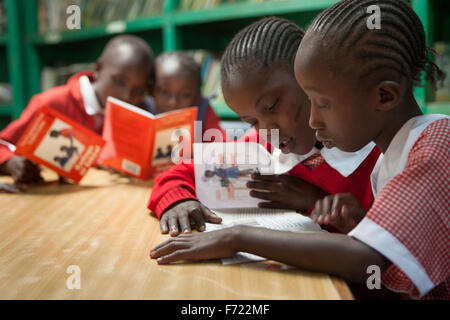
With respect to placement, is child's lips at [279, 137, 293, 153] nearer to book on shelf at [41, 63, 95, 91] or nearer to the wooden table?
the wooden table

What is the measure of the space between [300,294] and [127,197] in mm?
645

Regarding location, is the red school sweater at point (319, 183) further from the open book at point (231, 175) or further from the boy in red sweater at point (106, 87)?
the boy in red sweater at point (106, 87)

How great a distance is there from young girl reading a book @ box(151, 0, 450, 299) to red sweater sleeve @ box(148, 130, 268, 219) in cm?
21

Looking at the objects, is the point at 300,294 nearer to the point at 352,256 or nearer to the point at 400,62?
the point at 352,256

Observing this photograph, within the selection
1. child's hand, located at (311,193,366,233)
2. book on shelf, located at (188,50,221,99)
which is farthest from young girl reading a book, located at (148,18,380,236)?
book on shelf, located at (188,50,221,99)

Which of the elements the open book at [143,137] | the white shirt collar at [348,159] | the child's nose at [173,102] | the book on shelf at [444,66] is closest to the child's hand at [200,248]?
the white shirt collar at [348,159]

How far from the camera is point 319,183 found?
0.90 meters

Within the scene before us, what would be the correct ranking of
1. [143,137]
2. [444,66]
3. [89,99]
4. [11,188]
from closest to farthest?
[11,188] < [143,137] < [444,66] < [89,99]

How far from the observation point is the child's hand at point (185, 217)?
712 millimetres

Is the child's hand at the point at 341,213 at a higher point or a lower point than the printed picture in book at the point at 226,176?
higher

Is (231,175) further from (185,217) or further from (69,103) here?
(69,103)

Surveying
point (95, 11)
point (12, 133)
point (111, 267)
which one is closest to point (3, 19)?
point (95, 11)

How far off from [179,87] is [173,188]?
0.79 metres

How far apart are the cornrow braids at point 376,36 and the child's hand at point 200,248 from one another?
30cm
